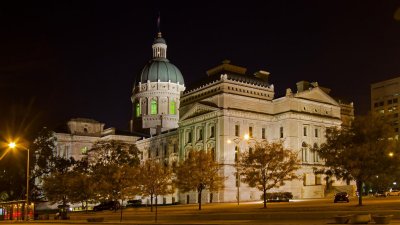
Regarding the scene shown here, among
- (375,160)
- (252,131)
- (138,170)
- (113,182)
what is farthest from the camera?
(252,131)

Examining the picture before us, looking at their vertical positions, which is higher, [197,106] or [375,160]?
[197,106]

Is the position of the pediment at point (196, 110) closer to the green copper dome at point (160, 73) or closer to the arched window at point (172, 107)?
the arched window at point (172, 107)

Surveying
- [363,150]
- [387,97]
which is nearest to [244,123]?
[363,150]

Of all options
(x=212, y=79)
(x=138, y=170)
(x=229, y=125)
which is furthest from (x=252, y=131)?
(x=138, y=170)

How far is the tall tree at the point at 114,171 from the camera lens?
2477 inches

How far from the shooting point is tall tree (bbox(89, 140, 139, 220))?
2477 inches

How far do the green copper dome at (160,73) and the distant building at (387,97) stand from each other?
78.4 m

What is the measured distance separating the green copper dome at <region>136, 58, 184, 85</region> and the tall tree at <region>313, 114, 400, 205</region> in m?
84.1

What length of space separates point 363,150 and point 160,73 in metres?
90.3

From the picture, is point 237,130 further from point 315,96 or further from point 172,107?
point 172,107

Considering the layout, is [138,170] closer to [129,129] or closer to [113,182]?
[113,182]

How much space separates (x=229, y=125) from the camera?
9369cm

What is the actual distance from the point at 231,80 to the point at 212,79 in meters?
5.74

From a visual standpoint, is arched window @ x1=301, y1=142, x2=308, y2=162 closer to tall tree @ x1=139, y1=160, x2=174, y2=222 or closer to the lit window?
tall tree @ x1=139, y1=160, x2=174, y2=222
